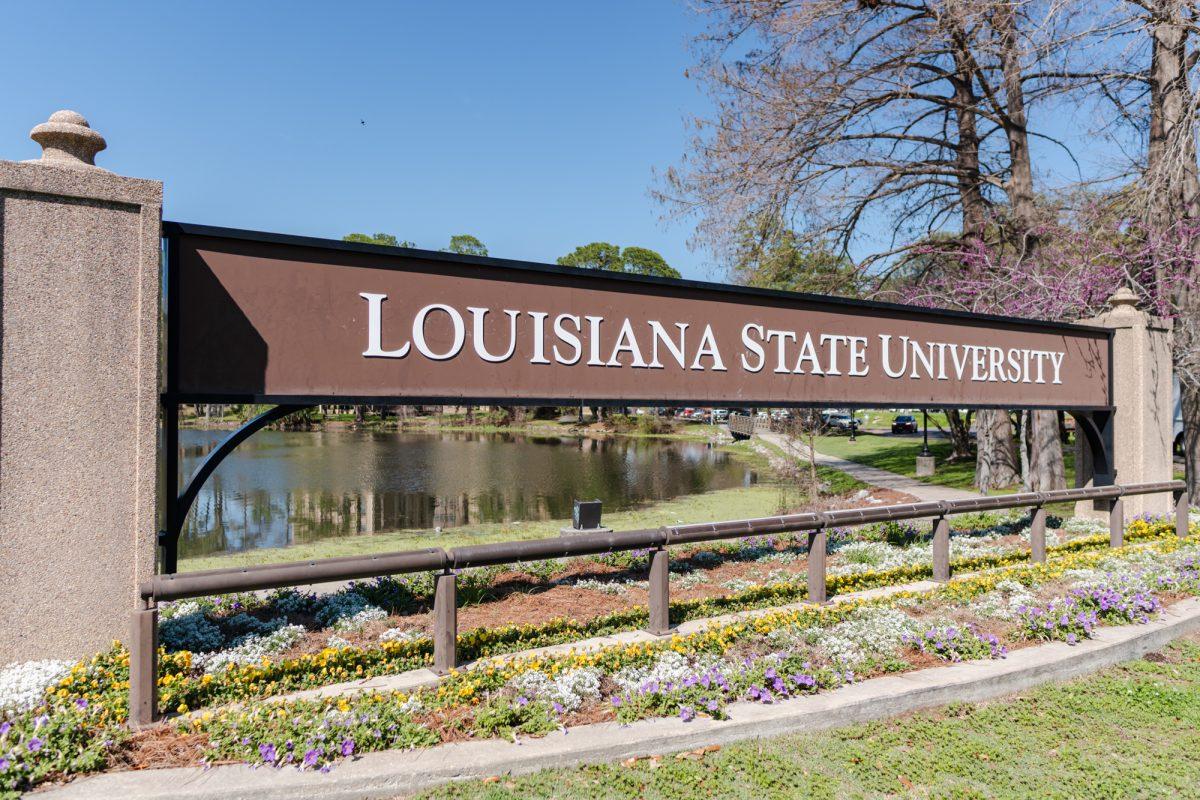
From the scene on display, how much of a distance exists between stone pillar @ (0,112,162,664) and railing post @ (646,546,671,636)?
9.57ft

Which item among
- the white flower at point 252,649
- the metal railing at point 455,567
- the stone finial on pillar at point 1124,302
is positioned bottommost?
the white flower at point 252,649

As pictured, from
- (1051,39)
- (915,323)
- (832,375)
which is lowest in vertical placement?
(832,375)

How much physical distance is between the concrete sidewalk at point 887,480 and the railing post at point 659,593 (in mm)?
9473

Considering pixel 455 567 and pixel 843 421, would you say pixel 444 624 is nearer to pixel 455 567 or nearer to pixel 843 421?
pixel 455 567

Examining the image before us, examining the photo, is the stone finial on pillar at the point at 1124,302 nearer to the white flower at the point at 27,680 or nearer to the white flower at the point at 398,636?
the white flower at the point at 398,636

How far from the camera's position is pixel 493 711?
358 cm

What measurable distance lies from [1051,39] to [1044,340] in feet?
17.0

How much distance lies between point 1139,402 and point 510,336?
8693mm

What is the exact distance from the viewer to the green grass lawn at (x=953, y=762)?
10.7 feet

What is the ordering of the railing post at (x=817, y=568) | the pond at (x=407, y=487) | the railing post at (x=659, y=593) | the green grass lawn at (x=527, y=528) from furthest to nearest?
1. the pond at (x=407, y=487)
2. the green grass lawn at (x=527, y=528)
3. the railing post at (x=817, y=568)
4. the railing post at (x=659, y=593)

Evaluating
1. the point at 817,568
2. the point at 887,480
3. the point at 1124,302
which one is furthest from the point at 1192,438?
the point at 887,480

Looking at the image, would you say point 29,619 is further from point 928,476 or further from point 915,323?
point 928,476

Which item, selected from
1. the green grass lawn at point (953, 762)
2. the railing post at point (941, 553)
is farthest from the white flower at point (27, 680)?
the railing post at point (941, 553)

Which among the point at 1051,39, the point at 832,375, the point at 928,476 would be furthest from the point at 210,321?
the point at 928,476
